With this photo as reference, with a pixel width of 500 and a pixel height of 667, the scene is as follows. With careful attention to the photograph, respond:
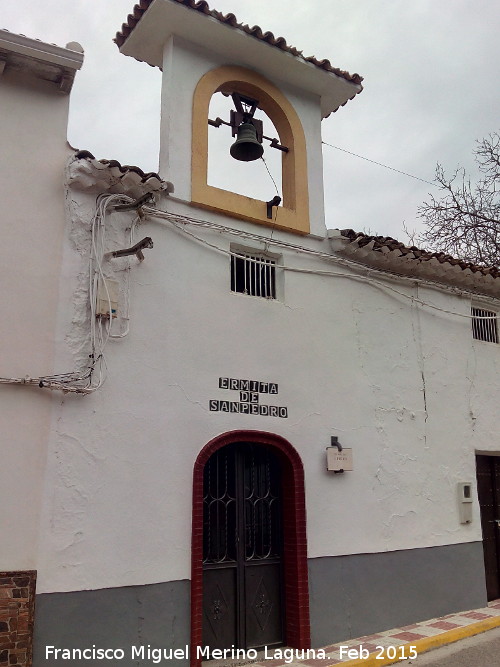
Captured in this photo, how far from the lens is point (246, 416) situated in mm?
6934

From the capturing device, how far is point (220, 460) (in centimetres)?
692

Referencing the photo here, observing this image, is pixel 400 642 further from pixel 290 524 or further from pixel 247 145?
pixel 247 145

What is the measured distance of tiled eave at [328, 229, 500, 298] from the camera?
8234mm

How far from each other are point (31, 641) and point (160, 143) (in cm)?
539

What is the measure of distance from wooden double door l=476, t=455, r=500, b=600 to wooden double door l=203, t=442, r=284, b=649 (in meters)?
3.94

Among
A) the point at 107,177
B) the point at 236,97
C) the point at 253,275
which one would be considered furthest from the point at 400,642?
the point at 236,97

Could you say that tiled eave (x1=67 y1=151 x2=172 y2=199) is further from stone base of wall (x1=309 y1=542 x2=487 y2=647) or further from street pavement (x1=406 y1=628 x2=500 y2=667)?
street pavement (x1=406 y1=628 x2=500 y2=667)

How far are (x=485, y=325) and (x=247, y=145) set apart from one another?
5269mm

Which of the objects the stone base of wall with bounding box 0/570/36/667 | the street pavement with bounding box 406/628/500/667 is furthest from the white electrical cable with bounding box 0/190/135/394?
the street pavement with bounding box 406/628/500/667

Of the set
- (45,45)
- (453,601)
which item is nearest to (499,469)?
(453,601)

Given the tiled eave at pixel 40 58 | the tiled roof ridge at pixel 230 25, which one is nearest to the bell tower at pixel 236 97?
the tiled roof ridge at pixel 230 25

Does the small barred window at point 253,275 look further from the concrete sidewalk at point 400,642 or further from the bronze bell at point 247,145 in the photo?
the concrete sidewalk at point 400,642

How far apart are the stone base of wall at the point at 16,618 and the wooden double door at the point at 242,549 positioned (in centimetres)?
193

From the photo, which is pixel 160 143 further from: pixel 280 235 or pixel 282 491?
pixel 282 491
